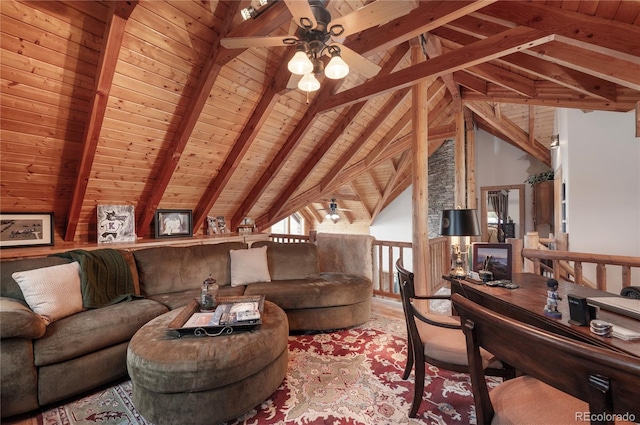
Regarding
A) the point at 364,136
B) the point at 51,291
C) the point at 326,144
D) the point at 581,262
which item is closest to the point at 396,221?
the point at 364,136

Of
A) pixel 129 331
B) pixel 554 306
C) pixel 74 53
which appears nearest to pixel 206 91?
pixel 74 53

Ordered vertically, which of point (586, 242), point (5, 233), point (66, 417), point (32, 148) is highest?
point (32, 148)

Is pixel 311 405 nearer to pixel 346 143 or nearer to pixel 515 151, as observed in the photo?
pixel 346 143

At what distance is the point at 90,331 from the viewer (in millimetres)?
2100

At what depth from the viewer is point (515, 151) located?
698cm

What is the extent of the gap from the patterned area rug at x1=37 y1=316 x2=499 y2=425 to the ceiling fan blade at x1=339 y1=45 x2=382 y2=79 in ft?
8.21

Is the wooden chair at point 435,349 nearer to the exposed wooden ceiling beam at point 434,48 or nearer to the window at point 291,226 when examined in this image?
the exposed wooden ceiling beam at point 434,48

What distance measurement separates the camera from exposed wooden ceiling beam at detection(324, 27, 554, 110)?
2.22m

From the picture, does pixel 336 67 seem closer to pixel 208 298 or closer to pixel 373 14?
pixel 373 14

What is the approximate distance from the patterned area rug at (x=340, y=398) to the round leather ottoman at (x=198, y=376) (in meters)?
0.17

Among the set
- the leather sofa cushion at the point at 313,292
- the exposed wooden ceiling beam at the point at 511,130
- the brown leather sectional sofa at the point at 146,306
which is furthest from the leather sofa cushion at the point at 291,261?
the exposed wooden ceiling beam at the point at 511,130

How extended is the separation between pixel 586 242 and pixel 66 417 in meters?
6.51

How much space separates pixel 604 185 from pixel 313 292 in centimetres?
481

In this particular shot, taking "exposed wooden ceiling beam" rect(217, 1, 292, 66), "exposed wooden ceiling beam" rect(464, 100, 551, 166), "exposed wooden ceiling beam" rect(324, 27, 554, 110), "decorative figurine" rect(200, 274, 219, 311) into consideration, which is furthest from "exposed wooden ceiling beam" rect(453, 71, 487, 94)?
"decorative figurine" rect(200, 274, 219, 311)
